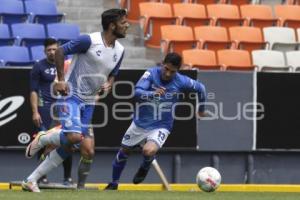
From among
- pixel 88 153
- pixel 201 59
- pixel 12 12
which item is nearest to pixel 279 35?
pixel 201 59

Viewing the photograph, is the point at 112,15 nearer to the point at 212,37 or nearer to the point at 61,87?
the point at 61,87

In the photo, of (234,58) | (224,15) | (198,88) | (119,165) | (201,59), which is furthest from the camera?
(224,15)

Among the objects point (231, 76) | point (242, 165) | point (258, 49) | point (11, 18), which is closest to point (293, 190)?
point (242, 165)

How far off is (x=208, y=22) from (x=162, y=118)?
254 inches

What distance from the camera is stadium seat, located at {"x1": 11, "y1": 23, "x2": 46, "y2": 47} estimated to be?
59.7 feet

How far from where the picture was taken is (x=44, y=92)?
1518 cm

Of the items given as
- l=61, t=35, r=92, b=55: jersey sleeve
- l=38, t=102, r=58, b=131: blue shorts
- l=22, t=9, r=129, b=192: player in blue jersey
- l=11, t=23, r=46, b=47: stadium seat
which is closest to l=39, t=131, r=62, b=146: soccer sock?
l=22, t=9, r=129, b=192: player in blue jersey

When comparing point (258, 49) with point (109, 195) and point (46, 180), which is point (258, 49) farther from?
point (109, 195)

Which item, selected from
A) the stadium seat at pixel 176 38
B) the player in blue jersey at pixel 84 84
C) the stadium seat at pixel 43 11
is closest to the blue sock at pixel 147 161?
the player in blue jersey at pixel 84 84

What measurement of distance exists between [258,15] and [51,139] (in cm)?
898

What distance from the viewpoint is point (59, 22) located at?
19391 mm

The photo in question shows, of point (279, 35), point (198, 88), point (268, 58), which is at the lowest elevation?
point (268, 58)

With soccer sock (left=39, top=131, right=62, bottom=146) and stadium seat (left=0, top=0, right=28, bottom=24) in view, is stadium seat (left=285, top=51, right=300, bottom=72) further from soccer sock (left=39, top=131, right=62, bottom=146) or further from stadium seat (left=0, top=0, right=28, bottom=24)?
soccer sock (left=39, top=131, right=62, bottom=146)

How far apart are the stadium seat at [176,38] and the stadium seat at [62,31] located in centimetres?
159
